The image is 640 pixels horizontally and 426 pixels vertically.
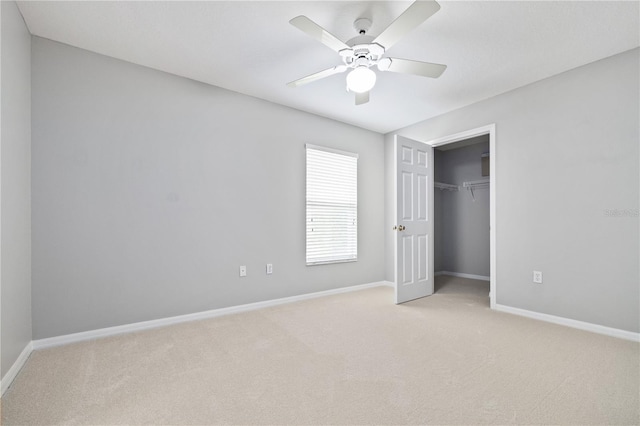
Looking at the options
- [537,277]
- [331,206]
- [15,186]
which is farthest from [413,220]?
[15,186]

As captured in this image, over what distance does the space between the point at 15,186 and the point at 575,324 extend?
4.76 m

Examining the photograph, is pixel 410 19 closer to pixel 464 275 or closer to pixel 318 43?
pixel 318 43

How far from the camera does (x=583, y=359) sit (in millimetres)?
2160

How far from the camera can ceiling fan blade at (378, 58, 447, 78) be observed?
219cm

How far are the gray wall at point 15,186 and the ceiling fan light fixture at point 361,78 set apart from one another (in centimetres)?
221

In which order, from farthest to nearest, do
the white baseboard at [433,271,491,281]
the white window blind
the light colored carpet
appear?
the white baseboard at [433,271,491,281]
the white window blind
the light colored carpet

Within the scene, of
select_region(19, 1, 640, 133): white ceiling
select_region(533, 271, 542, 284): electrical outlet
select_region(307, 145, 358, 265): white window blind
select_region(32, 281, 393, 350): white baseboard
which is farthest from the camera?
select_region(307, 145, 358, 265): white window blind

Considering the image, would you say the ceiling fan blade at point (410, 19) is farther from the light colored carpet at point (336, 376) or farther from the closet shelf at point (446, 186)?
the closet shelf at point (446, 186)

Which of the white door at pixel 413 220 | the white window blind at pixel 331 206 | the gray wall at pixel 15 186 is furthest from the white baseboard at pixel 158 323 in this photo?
the white door at pixel 413 220

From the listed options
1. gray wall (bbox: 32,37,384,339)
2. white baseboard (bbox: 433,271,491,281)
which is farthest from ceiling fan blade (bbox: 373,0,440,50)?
white baseboard (bbox: 433,271,491,281)

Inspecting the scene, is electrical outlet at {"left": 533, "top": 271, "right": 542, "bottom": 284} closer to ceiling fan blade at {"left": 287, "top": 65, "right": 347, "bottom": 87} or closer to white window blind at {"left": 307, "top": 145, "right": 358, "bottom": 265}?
white window blind at {"left": 307, "top": 145, "right": 358, "bottom": 265}

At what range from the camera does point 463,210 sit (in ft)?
18.7

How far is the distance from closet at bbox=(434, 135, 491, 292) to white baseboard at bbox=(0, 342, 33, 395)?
5774 mm

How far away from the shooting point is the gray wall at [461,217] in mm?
5398
